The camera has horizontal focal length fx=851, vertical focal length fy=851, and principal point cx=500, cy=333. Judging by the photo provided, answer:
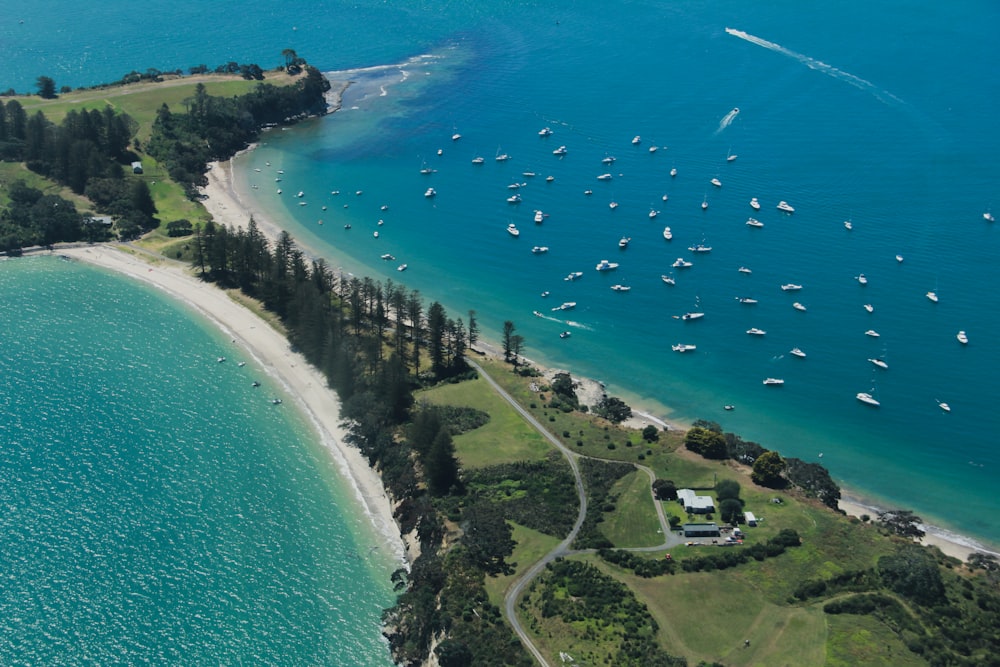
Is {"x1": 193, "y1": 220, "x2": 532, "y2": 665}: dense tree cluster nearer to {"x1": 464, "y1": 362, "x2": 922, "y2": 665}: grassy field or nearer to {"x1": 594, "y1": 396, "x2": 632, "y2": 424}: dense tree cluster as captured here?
{"x1": 464, "y1": 362, "x2": 922, "y2": 665}: grassy field

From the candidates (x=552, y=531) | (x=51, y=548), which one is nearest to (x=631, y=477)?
(x=552, y=531)

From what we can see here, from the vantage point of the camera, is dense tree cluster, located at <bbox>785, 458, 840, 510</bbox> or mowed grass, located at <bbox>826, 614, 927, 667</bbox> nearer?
mowed grass, located at <bbox>826, 614, 927, 667</bbox>

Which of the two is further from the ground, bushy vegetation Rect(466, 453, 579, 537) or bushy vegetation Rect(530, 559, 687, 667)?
bushy vegetation Rect(466, 453, 579, 537)

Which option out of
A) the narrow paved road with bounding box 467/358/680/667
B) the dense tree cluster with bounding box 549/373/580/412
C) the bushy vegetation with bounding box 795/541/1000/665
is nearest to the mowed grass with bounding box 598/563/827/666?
the bushy vegetation with bounding box 795/541/1000/665

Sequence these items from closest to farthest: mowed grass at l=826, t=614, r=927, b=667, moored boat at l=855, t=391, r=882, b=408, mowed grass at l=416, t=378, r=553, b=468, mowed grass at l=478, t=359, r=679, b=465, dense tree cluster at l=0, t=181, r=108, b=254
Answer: mowed grass at l=826, t=614, r=927, b=667, mowed grass at l=478, t=359, r=679, b=465, mowed grass at l=416, t=378, r=553, b=468, moored boat at l=855, t=391, r=882, b=408, dense tree cluster at l=0, t=181, r=108, b=254

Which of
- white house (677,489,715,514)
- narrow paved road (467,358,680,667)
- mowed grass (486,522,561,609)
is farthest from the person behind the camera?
white house (677,489,715,514)

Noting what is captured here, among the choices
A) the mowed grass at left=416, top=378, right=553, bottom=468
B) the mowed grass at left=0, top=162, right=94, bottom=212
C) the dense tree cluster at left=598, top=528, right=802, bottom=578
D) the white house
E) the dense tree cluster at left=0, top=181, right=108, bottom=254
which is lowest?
→ the dense tree cluster at left=598, top=528, right=802, bottom=578
